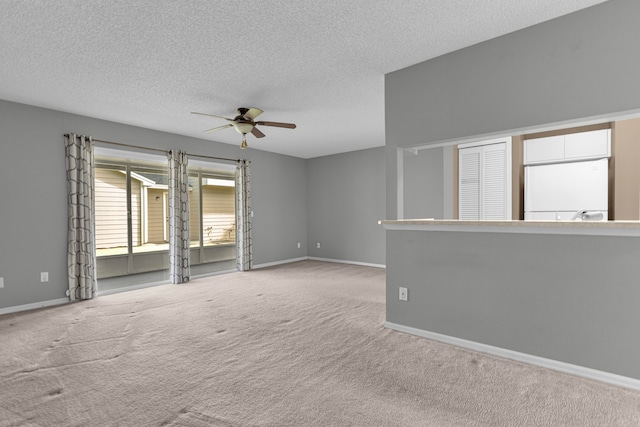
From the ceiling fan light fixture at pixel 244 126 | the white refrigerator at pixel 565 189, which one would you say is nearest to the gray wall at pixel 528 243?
the ceiling fan light fixture at pixel 244 126

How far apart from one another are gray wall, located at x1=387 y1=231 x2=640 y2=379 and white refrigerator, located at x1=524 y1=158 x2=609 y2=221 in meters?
1.92

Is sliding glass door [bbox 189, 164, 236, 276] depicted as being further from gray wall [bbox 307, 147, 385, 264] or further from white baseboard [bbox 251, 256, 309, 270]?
gray wall [bbox 307, 147, 385, 264]

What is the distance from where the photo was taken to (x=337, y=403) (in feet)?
6.07

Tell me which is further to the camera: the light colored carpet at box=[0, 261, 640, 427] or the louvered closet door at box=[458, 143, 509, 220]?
the louvered closet door at box=[458, 143, 509, 220]

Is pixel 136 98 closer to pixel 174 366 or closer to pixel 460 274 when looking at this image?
pixel 174 366

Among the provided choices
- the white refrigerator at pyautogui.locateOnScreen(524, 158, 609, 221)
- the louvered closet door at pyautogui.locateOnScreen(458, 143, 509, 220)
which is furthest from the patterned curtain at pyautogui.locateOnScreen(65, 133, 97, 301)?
the white refrigerator at pyautogui.locateOnScreen(524, 158, 609, 221)

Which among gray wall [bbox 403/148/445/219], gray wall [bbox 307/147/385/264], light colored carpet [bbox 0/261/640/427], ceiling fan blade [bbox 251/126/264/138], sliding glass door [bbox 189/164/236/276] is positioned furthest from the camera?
gray wall [bbox 307/147/385/264]

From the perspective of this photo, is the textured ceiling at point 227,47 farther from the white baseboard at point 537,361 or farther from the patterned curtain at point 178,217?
the white baseboard at point 537,361

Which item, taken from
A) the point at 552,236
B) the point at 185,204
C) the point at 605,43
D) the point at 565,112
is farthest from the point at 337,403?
the point at 185,204

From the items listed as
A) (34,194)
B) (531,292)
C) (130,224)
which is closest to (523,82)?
(531,292)

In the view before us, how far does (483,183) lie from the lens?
181 inches

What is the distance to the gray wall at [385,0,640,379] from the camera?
6.64 feet

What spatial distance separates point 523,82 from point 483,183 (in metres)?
2.47

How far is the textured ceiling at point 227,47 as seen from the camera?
6.81 ft
